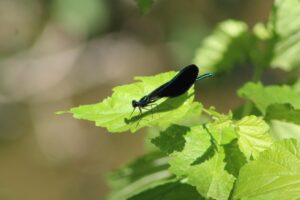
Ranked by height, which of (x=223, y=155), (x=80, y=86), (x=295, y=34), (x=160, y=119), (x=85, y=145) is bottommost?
(x=223, y=155)

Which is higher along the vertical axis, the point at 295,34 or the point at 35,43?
the point at 35,43

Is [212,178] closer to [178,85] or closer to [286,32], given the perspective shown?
[178,85]

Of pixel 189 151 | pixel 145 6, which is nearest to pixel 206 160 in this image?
pixel 189 151

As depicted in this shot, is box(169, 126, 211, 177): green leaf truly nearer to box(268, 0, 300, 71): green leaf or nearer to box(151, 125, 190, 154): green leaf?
box(151, 125, 190, 154): green leaf

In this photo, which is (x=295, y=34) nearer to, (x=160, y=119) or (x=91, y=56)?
(x=160, y=119)

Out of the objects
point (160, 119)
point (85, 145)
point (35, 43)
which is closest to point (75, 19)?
point (35, 43)

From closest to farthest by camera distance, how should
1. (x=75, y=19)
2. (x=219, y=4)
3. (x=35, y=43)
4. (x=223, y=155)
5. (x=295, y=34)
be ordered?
(x=223, y=155), (x=295, y=34), (x=75, y=19), (x=219, y=4), (x=35, y=43)

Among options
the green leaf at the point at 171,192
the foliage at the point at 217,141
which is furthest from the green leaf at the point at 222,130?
the green leaf at the point at 171,192

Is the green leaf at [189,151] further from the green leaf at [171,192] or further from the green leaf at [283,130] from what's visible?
the green leaf at [283,130]

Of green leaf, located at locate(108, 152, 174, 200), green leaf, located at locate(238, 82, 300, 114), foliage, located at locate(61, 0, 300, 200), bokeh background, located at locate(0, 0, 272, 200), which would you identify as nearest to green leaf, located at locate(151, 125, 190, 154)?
foliage, located at locate(61, 0, 300, 200)
